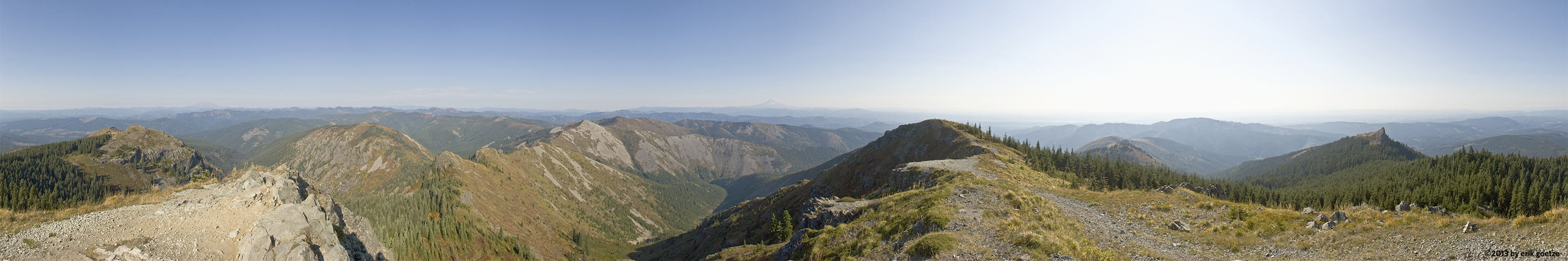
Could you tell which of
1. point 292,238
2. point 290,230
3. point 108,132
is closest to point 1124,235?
point 292,238

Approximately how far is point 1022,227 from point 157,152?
26045 cm

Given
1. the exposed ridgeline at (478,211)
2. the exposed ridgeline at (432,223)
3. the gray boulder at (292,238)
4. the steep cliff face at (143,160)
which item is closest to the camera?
the gray boulder at (292,238)

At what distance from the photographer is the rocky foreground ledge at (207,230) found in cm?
2216

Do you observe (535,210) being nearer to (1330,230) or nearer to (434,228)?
(434,228)

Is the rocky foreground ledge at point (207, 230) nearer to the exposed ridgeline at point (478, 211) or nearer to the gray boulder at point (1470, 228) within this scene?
the exposed ridgeline at point (478, 211)

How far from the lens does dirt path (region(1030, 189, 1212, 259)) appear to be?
65.9ft

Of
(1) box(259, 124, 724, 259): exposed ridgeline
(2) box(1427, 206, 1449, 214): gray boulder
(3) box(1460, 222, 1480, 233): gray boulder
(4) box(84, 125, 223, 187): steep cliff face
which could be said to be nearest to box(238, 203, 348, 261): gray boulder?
(1) box(259, 124, 724, 259): exposed ridgeline

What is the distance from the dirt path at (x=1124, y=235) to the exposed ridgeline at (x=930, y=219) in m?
1.57

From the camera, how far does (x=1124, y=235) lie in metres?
23.8

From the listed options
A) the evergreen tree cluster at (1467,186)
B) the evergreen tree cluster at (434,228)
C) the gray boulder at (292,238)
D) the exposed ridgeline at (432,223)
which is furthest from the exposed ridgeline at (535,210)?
the evergreen tree cluster at (1467,186)

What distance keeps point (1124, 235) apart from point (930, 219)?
A: 978cm

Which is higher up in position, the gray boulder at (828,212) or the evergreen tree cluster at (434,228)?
the gray boulder at (828,212)

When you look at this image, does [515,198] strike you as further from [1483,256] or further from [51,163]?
[1483,256]

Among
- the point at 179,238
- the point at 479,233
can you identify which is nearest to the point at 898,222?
the point at 179,238
